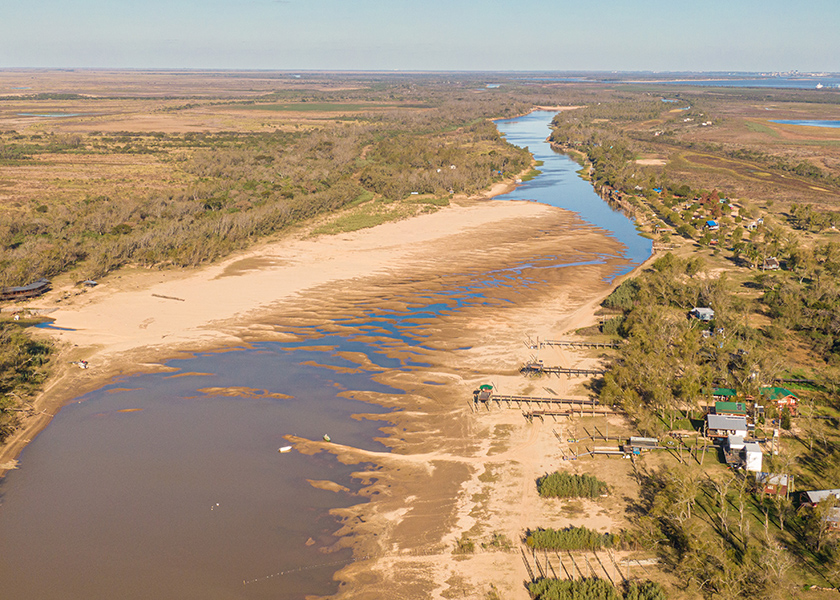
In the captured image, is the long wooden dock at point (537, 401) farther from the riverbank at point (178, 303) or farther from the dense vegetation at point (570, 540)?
the riverbank at point (178, 303)

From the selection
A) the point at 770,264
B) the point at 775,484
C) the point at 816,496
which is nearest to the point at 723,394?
the point at 775,484

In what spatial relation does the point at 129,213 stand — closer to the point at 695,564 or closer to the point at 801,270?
the point at 695,564

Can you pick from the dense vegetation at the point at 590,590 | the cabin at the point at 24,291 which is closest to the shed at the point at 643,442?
the dense vegetation at the point at 590,590

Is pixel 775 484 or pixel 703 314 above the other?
pixel 703 314

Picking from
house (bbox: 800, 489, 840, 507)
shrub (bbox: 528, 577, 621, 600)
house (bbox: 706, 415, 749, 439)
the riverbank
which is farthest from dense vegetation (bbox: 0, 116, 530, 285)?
house (bbox: 800, 489, 840, 507)

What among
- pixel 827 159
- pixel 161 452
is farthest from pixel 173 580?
pixel 827 159

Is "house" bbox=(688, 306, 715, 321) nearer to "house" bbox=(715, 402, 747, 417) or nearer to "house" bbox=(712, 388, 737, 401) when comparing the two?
"house" bbox=(712, 388, 737, 401)

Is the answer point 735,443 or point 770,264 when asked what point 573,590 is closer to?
point 735,443
